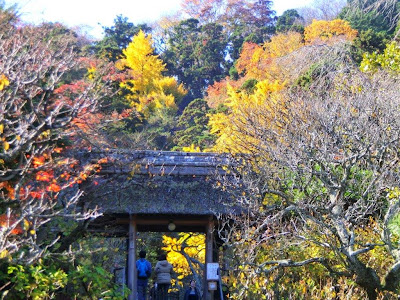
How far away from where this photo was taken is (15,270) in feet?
24.6

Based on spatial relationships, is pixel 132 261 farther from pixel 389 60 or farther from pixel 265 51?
pixel 265 51

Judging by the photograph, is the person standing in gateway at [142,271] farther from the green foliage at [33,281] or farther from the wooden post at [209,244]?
the green foliage at [33,281]

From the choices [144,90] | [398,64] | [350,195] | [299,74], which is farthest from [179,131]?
[350,195]

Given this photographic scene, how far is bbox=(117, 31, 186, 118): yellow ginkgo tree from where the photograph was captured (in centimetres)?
3400

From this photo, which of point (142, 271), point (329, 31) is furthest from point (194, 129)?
point (142, 271)

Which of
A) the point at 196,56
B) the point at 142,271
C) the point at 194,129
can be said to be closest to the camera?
the point at 142,271

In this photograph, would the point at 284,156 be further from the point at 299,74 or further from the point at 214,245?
the point at 299,74

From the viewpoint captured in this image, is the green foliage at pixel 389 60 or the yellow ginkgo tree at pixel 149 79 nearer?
the green foliage at pixel 389 60

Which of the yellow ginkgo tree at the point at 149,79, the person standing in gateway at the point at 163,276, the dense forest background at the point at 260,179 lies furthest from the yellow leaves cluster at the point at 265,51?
Result: the person standing in gateway at the point at 163,276

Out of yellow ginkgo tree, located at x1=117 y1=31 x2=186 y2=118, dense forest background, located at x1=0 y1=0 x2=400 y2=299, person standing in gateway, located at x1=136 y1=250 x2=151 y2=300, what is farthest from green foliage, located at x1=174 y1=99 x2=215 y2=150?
person standing in gateway, located at x1=136 y1=250 x2=151 y2=300

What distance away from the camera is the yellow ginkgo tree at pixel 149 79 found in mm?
34000

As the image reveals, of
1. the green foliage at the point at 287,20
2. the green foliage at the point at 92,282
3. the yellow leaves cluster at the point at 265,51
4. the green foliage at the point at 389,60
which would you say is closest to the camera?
the green foliage at the point at 92,282

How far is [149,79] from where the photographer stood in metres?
36.1

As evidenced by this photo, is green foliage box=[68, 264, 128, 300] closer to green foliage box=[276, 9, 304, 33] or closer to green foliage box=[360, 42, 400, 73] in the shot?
green foliage box=[360, 42, 400, 73]
